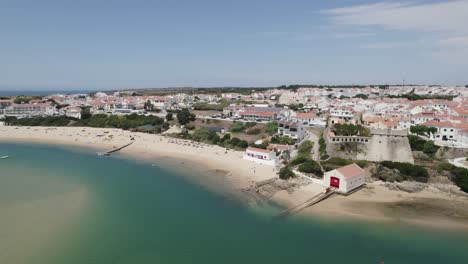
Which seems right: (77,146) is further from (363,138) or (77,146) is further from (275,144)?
(363,138)

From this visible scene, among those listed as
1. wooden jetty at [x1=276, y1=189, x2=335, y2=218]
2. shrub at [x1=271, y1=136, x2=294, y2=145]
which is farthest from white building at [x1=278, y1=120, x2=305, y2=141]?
A: wooden jetty at [x1=276, y1=189, x2=335, y2=218]

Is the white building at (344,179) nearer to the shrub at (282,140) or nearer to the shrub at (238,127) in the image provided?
the shrub at (282,140)

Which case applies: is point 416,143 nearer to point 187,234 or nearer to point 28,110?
point 187,234

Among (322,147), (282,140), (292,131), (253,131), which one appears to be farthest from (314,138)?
(253,131)

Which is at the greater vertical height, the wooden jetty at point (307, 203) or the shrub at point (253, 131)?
the shrub at point (253, 131)

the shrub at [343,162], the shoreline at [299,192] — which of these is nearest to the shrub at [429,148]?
the shrub at [343,162]
